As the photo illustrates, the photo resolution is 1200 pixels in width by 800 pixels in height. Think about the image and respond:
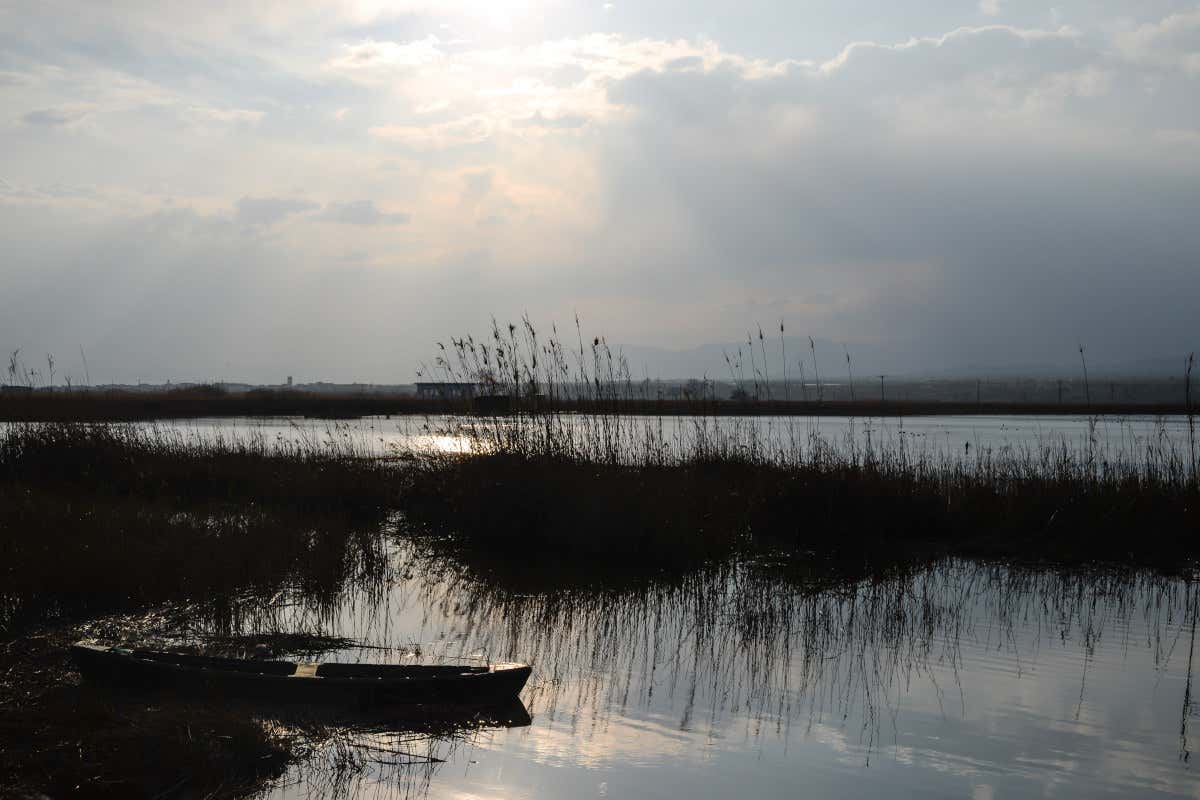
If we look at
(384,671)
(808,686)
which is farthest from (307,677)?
(808,686)

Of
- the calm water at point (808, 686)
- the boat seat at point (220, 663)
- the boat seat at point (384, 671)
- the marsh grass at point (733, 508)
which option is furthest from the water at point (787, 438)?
the boat seat at point (220, 663)

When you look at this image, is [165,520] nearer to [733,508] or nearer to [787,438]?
[733,508]

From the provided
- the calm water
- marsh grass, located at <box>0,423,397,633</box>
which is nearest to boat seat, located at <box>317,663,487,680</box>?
the calm water

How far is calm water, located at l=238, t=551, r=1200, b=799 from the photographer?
5508 millimetres

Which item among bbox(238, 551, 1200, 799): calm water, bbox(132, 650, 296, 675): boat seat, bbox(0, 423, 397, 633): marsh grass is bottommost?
bbox(238, 551, 1200, 799): calm water

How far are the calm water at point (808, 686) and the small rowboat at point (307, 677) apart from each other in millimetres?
361

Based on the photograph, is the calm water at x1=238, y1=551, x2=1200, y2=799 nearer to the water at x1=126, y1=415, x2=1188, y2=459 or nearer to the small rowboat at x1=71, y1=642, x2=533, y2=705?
the small rowboat at x1=71, y1=642, x2=533, y2=705

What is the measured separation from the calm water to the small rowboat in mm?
361

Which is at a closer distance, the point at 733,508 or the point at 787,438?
the point at 733,508

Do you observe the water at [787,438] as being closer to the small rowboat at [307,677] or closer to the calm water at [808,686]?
the calm water at [808,686]

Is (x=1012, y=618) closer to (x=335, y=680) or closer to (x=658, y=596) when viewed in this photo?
(x=658, y=596)

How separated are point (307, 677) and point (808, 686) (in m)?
3.43

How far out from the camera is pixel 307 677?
6.30m

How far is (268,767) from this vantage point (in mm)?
5418
